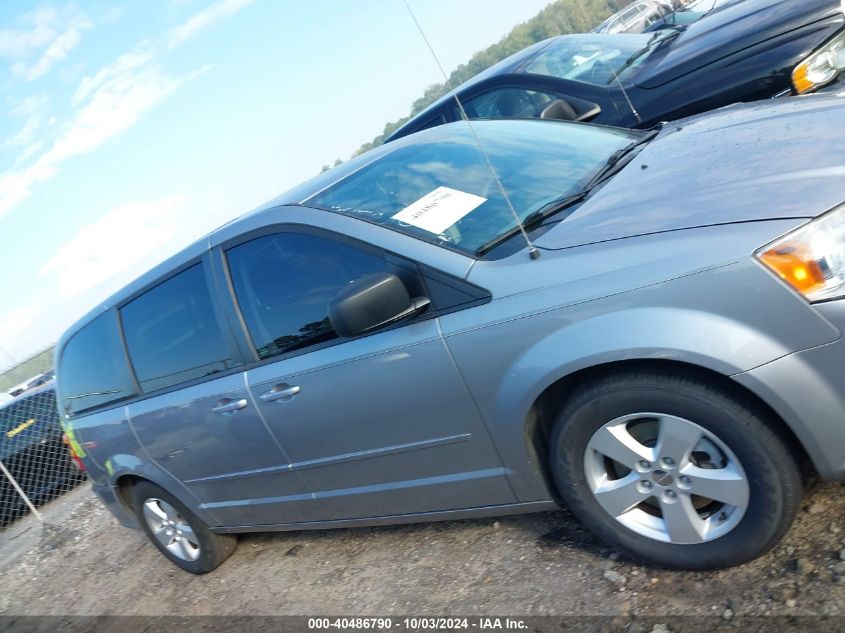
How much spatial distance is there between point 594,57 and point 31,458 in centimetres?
681

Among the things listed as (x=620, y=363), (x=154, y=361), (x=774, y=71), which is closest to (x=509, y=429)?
(x=620, y=363)

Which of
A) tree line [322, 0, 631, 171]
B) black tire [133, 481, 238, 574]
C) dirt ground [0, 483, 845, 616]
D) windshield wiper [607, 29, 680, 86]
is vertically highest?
tree line [322, 0, 631, 171]

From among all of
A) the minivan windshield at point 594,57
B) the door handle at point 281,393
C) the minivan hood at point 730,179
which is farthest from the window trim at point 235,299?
the minivan windshield at point 594,57

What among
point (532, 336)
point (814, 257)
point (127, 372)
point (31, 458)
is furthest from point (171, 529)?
point (31, 458)

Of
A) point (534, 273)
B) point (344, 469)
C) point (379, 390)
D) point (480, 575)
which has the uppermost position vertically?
point (534, 273)

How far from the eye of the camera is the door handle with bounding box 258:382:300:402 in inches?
119

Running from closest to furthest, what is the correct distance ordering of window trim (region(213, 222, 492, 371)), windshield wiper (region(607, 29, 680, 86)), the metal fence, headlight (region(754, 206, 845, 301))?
headlight (region(754, 206, 845, 301)) < window trim (region(213, 222, 492, 371)) < windshield wiper (region(607, 29, 680, 86)) < the metal fence

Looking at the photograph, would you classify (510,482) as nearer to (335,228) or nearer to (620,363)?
(620,363)

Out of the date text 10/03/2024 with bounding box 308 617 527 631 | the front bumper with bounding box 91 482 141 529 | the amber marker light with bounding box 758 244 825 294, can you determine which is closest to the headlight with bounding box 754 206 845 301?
the amber marker light with bounding box 758 244 825 294

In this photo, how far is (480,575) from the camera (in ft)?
9.73

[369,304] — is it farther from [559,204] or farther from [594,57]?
[594,57]

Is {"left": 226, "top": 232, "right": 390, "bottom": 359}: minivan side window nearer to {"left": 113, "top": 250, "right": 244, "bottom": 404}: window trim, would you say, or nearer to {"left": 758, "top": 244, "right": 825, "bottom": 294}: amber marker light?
{"left": 113, "top": 250, "right": 244, "bottom": 404}: window trim

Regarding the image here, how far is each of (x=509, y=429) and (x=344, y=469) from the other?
886 mm

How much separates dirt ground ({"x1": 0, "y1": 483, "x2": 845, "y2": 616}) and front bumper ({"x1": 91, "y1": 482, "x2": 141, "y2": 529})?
41cm
